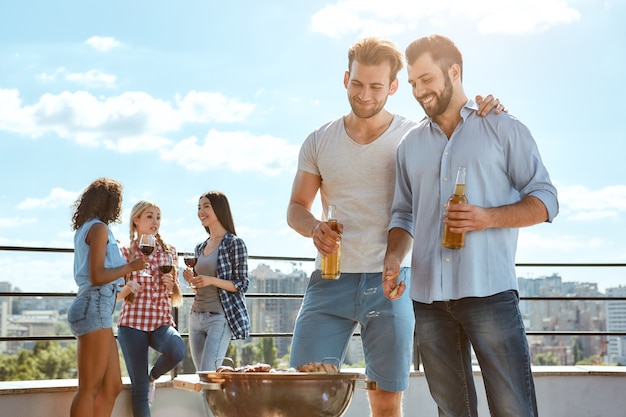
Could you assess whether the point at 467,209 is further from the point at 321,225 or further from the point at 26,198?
the point at 26,198

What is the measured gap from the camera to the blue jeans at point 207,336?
4.84m

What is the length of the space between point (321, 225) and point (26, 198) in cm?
7930

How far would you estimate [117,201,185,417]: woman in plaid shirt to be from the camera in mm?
4789

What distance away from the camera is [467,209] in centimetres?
230

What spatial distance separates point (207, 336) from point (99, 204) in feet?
3.41

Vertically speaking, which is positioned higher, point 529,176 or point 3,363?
point 529,176

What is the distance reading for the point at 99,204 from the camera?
4.46 metres

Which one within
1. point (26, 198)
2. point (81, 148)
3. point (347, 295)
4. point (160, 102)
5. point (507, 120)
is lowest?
point (347, 295)

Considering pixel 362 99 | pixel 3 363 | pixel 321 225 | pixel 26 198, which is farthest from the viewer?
pixel 26 198

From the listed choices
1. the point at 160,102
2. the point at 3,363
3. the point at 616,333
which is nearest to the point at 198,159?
the point at 160,102

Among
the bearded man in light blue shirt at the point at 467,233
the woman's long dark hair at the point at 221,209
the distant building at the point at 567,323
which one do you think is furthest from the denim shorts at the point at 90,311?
the distant building at the point at 567,323

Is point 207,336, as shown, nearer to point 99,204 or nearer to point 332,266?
point 99,204

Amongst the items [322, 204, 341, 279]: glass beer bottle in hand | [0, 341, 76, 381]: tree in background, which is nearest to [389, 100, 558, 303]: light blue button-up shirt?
[322, 204, 341, 279]: glass beer bottle in hand

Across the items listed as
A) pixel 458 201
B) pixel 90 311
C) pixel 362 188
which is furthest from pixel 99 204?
pixel 458 201
